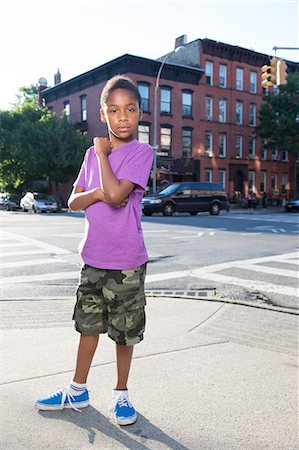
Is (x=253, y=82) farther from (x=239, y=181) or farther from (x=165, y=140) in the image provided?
(x=165, y=140)


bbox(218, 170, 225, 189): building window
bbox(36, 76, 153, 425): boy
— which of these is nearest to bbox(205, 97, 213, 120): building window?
bbox(218, 170, 225, 189): building window

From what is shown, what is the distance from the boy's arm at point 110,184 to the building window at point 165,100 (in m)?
35.1

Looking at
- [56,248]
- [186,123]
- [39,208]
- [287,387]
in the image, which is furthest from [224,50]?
[287,387]

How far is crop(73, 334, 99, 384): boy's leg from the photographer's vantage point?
8.80ft

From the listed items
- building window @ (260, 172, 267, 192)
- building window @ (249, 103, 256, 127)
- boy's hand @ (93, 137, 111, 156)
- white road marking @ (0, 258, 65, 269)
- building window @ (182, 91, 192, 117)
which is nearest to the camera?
boy's hand @ (93, 137, 111, 156)

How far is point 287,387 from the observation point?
3.11m

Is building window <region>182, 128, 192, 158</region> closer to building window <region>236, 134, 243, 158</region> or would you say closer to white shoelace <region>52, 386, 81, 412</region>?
building window <region>236, 134, 243, 158</region>

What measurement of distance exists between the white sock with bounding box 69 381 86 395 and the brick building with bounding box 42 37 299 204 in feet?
104

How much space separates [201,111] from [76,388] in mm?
37859

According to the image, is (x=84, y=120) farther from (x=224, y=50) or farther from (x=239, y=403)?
(x=239, y=403)

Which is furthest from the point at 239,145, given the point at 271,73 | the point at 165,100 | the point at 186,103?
the point at 271,73

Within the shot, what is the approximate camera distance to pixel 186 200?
25281 mm

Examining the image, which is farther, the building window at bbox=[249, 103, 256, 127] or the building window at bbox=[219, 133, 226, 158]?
the building window at bbox=[249, 103, 256, 127]

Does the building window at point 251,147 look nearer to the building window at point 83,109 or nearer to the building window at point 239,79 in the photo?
the building window at point 239,79
